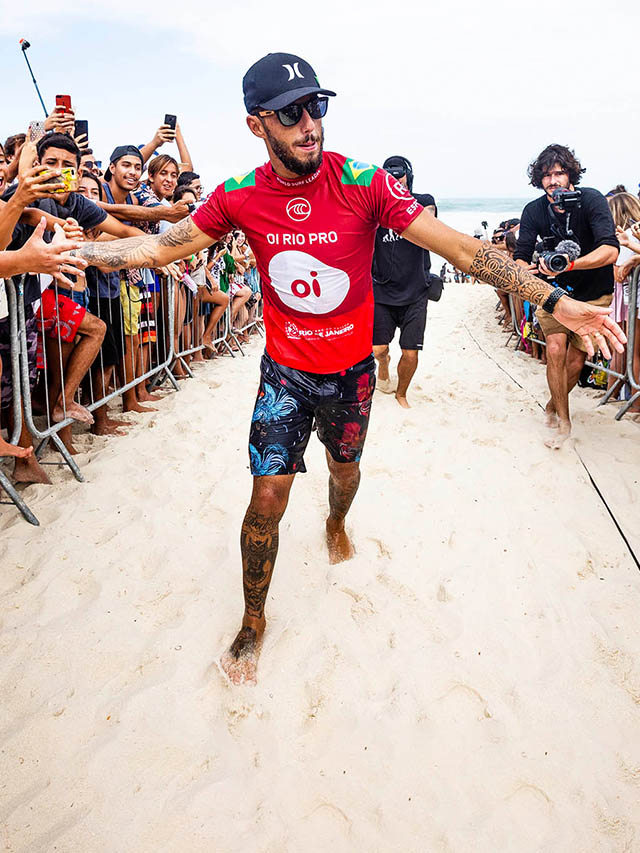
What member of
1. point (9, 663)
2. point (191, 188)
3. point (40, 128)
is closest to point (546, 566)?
point (9, 663)

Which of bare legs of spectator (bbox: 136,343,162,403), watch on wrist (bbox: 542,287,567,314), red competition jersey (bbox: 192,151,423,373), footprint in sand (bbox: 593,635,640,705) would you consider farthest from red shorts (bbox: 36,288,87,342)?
footprint in sand (bbox: 593,635,640,705)

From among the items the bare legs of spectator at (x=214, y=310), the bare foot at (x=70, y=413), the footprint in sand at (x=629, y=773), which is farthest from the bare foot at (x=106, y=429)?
the footprint in sand at (x=629, y=773)

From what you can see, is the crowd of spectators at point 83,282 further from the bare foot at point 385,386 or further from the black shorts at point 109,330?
the bare foot at point 385,386

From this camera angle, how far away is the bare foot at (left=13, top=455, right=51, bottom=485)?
4055 mm

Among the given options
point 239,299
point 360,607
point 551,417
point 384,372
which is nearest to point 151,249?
point 360,607

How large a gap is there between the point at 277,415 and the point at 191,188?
5.41 meters

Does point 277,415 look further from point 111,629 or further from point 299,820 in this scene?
point 299,820

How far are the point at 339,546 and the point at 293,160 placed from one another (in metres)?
1.98

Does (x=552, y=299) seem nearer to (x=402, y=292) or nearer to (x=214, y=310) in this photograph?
(x=402, y=292)

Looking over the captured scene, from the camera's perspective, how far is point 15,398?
3.80 metres

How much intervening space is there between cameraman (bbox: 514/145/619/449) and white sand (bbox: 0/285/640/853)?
1.03m

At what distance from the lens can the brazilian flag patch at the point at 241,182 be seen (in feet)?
8.06

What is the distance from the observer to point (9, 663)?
2.54m

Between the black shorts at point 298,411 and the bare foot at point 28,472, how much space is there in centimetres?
216
